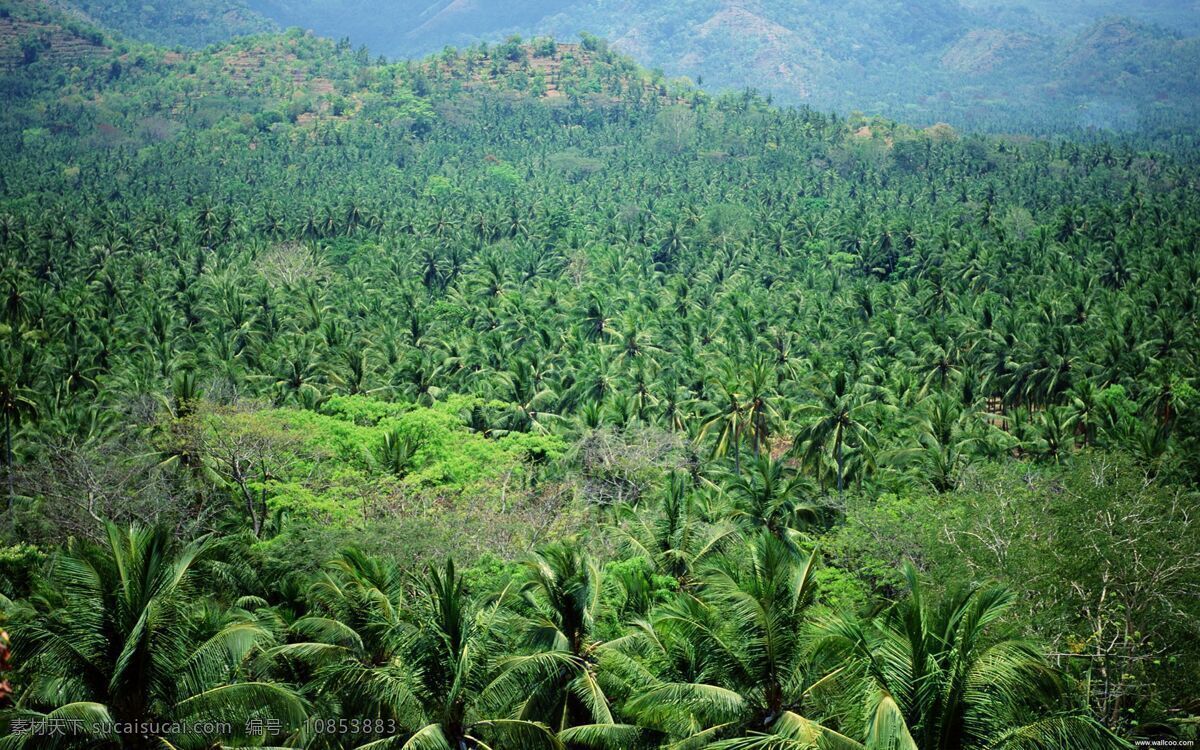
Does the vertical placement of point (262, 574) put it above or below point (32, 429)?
above

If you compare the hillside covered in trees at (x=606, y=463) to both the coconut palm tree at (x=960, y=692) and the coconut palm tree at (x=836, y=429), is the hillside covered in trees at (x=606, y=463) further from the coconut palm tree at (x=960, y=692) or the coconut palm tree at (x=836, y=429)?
the coconut palm tree at (x=836, y=429)

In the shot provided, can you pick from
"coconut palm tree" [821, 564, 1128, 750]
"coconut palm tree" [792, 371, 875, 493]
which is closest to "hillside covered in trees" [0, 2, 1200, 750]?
"coconut palm tree" [821, 564, 1128, 750]

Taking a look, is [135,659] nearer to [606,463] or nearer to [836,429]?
[606,463]

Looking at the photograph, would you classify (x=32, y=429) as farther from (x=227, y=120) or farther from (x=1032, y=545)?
(x=227, y=120)

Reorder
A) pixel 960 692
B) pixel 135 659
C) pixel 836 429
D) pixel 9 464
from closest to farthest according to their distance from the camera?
pixel 960 692, pixel 135 659, pixel 9 464, pixel 836 429

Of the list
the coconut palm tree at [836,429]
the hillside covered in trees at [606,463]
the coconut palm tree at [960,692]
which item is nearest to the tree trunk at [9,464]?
the hillside covered in trees at [606,463]

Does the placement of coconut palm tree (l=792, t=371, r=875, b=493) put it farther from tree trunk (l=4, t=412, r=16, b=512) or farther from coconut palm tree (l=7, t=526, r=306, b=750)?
tree trunk (l=4, t=412, r=16, b=512)

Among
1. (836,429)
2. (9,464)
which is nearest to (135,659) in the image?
(9,464)

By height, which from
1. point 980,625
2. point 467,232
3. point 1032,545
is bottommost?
point 467,232

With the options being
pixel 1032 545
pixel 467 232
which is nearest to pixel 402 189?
pixel 467 232
